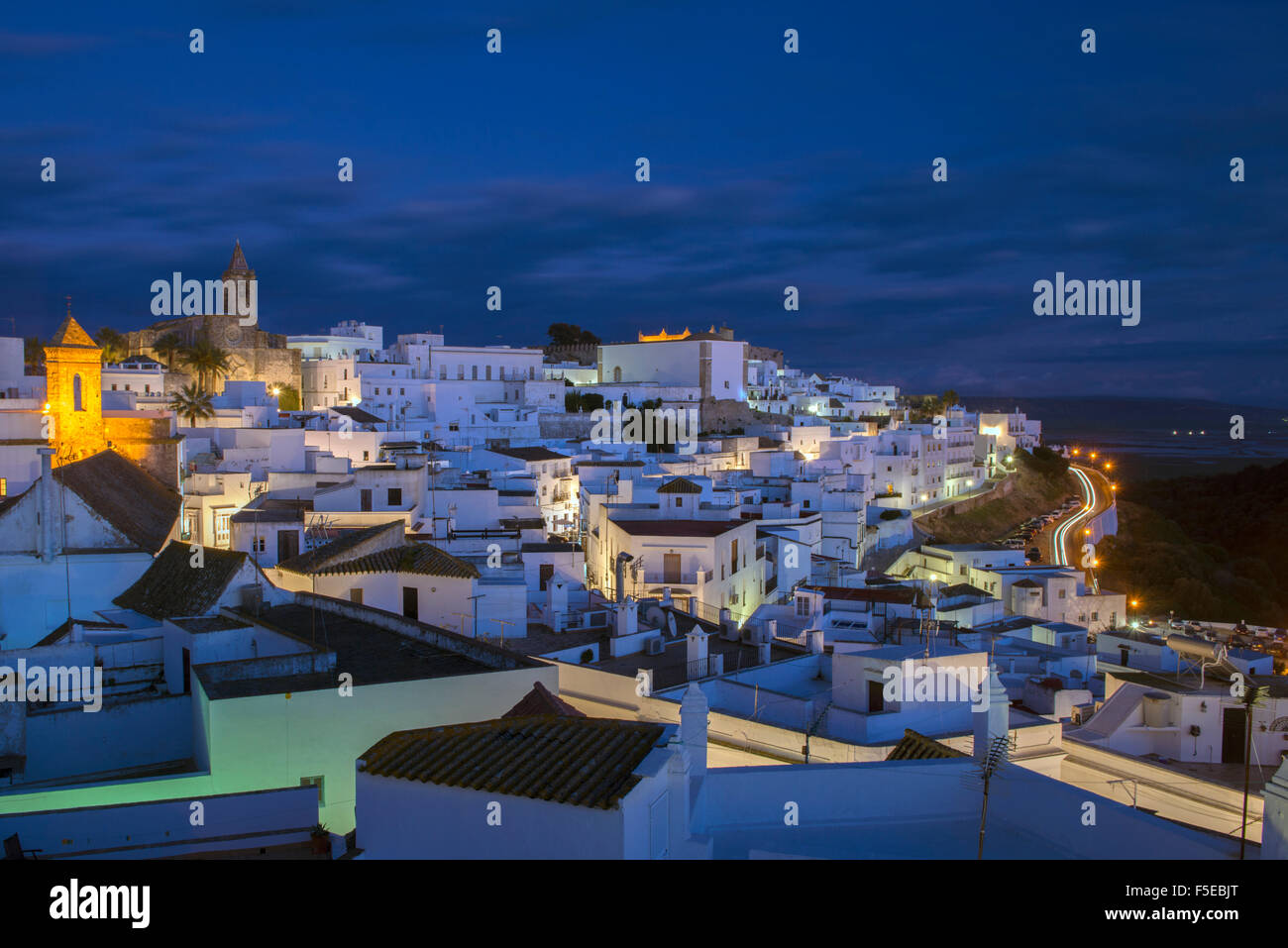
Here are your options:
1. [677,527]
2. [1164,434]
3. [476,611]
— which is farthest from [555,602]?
[1164,434]

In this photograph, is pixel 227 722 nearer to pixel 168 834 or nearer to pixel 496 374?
pixel 168 834

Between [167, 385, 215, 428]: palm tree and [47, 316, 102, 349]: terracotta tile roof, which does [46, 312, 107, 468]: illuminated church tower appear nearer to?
[47, 316, 102, 349]: terracotta tile roof

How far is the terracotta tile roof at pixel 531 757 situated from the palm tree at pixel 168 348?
127ft

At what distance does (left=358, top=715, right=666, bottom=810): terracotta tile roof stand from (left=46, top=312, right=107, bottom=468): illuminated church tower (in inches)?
705

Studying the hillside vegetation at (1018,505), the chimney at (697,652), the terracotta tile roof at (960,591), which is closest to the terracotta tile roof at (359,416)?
the terracotta tile roof at (960,591)

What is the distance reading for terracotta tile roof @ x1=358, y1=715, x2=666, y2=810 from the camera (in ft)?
17.0

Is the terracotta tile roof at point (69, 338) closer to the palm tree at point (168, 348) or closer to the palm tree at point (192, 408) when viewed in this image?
the palm tree at point (192, 408)

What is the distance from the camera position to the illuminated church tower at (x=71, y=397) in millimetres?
20375

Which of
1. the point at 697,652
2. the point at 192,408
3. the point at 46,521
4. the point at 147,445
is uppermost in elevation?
the point at 192,408

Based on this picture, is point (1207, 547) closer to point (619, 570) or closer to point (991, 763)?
point (619, 570)

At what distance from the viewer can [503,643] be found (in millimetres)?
12422

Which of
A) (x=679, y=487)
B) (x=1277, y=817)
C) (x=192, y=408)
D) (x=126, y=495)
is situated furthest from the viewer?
(x=192, y=408)

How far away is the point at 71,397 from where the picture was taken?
20.6 metres

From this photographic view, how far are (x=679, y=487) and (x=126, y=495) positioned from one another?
489 inches
